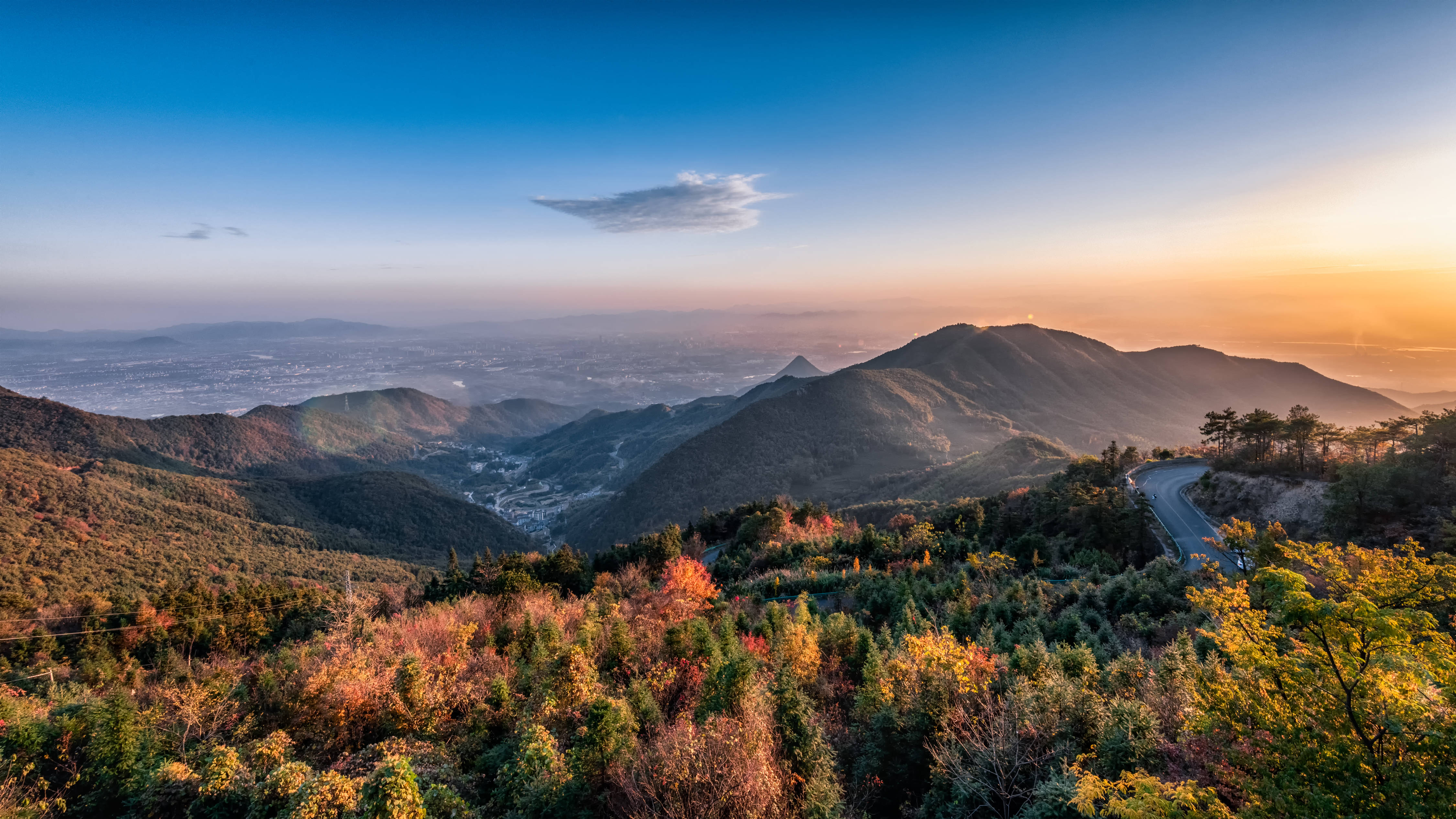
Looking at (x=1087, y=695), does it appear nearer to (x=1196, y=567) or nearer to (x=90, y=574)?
(x=1196, y=567)

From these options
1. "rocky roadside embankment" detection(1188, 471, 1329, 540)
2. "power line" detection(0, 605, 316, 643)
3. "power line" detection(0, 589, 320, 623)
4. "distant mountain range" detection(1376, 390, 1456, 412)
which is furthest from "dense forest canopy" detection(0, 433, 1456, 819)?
"distant mountain range" detection(1376, 390, 1456, 412)

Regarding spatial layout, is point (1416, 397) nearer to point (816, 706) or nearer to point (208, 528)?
point (816, 706)

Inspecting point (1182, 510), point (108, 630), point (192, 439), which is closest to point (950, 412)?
point (1182, 510)

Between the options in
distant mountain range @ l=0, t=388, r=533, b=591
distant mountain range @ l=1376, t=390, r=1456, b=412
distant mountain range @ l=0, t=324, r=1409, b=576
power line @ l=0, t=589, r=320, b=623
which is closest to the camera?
power line @ l=0, t=589, r=320, b=623

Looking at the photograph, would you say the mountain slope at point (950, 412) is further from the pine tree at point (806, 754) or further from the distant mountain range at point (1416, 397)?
the pine tree at point (806, 754)

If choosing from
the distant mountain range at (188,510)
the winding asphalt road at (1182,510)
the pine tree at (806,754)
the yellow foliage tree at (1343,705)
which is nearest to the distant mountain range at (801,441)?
the distant mountain range at (188,510)

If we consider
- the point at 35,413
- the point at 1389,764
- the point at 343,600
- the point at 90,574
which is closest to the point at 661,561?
the point at 343,600

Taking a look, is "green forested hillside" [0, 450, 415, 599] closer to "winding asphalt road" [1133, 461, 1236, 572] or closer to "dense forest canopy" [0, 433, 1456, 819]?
"dense forest canopy" [0, 433, 1456, 819]

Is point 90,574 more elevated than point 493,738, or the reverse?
point 493,738
